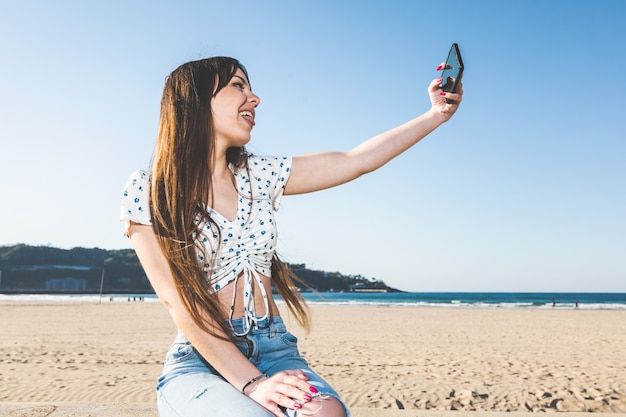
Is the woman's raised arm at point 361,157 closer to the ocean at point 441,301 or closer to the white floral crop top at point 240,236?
the white floral crop top at point 240,236

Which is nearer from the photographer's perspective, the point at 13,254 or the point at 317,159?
the point at 317,159

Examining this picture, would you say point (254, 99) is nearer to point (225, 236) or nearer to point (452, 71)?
point (225, 236)

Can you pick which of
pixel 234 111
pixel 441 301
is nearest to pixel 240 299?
pixel 234 111

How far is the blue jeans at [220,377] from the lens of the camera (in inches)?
60.6

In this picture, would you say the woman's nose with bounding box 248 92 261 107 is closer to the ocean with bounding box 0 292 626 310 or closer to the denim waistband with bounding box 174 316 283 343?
the denim waistband with bounding box 174 316 283 343

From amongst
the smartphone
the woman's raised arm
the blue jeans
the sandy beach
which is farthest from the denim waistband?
the sandy beach

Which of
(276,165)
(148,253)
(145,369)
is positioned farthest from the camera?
(145,369)

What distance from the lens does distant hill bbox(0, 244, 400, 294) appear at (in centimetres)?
10394

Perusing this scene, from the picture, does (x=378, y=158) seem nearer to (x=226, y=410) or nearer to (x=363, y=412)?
(x=226, y=410)

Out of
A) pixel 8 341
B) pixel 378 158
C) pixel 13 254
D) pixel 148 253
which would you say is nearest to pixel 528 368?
pixel 378 158

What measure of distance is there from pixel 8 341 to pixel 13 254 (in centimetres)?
11081

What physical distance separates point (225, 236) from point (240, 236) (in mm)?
56

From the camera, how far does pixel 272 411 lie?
1553mm

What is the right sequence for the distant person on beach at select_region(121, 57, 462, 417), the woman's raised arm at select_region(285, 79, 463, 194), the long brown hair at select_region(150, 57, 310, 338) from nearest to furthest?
the distant person on beach at select_region(121, 57, 462, 417) < the long brown hair at select_region(150, 57, 310, 338) < the woman's raised arm at select_region(285, 79, 463, 194)
